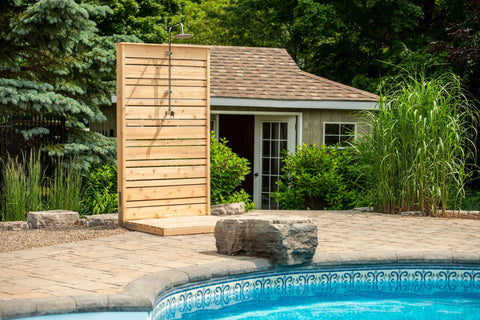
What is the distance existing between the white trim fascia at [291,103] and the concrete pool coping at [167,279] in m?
6.11

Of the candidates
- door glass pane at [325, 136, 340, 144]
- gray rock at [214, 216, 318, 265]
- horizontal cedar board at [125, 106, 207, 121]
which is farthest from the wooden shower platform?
door glass pane at [325, 136, 340, 144]

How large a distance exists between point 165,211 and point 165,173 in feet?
1.75

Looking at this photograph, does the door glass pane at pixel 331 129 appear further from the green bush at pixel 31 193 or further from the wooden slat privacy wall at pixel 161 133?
the green bush at pixel 31 193

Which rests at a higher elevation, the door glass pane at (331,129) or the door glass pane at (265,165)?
the door glass pane at (331,129)

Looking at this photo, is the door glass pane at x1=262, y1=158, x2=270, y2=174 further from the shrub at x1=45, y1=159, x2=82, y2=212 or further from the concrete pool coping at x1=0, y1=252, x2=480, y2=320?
the concrete pool coping at x1=0, y1=252, x2=480, y2=320

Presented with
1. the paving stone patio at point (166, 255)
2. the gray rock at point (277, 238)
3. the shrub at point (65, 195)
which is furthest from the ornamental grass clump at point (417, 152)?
the shrub at point (65, 195)

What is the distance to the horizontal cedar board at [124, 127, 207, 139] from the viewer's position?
28.2 feet

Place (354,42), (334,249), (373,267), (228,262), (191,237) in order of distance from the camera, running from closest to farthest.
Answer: (228,262), (373,267), (334,249), (191,237), (354,42)

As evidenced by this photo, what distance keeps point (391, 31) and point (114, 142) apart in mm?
11882

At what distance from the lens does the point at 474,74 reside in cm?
1506

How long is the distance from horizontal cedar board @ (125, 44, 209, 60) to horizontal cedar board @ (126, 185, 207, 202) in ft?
6.01

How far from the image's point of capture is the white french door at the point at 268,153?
13.3m

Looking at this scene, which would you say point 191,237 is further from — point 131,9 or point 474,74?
point 131,9

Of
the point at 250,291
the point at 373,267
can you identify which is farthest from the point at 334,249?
the point at 250,291
